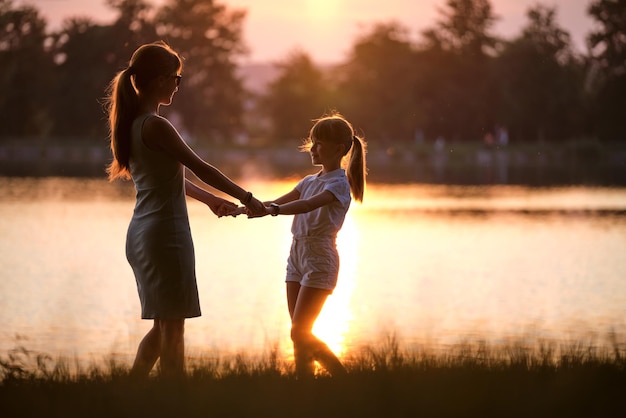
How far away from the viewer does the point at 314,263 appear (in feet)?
17.6

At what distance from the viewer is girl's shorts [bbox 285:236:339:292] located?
5.35 m

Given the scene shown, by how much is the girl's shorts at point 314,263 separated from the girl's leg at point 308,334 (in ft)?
0.15

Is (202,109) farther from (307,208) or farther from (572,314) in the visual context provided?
(307,208)

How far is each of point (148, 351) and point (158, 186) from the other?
2.50 feet

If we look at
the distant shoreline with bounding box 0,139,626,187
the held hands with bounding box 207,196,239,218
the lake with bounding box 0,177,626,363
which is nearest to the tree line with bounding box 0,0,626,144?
the distant shoreline with bounding box 0,139,626,187

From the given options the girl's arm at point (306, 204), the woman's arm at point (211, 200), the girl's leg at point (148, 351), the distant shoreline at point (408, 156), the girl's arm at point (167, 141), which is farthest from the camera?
the distant shoreline at point (408, 156)

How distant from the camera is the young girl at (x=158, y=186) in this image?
4.82 m

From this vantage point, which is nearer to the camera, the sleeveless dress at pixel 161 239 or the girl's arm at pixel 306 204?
the sleeveless dress at pixel 161 239

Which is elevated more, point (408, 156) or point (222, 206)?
point (408, 156)

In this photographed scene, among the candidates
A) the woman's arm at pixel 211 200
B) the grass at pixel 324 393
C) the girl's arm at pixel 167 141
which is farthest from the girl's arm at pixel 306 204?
the grass at pixel 324 393

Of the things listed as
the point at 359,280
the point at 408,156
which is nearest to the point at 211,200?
the point at 359,280

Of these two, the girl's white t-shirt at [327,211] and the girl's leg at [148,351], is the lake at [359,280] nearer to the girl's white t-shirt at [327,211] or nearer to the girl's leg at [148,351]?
the girl's white t-shirt at [327,211]

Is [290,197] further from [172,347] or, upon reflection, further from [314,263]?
[172,347]

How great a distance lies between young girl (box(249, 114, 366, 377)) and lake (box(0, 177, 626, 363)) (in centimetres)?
53
